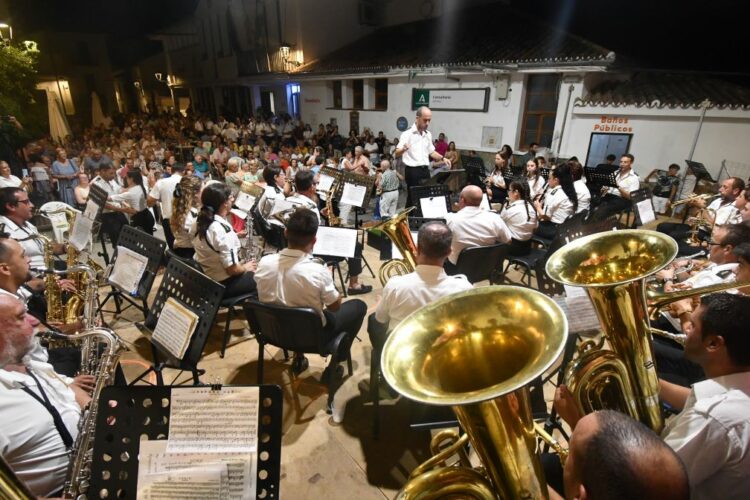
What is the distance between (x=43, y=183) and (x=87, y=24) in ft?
87.9

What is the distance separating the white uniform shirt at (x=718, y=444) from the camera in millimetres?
1461

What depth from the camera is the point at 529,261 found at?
15.6ft

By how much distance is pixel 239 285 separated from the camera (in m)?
3.94

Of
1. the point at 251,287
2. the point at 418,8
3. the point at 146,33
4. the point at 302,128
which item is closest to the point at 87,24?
the point at 146,33

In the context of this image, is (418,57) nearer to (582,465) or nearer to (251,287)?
Result: (251,287)

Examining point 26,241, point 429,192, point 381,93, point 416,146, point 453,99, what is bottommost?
point 26,241

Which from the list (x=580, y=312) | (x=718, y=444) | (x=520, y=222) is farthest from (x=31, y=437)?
(x=520, y=222)

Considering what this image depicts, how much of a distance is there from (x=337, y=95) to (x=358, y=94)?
148cm

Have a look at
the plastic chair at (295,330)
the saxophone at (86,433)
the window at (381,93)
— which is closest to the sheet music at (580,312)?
the plastic chair at (295,330)

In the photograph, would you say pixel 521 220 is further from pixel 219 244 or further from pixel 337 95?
pixel 337 95

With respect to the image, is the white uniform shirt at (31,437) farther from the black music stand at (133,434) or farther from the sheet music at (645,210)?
the sheet music at (645,210)

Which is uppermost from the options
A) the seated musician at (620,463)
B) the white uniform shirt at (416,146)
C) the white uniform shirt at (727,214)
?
the white uniform shirt at (416,146)

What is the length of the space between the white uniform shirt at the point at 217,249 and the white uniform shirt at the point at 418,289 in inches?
76.1

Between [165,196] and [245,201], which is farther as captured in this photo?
[245,201]
